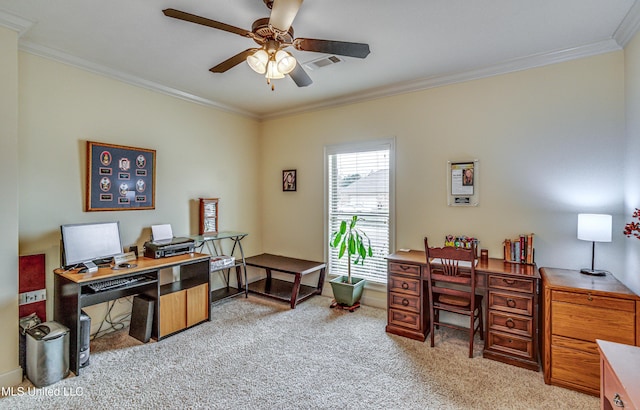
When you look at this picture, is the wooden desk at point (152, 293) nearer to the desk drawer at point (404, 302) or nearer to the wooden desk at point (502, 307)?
the desk drawer at point (404, 302)

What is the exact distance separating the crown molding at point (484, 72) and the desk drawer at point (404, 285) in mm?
2134

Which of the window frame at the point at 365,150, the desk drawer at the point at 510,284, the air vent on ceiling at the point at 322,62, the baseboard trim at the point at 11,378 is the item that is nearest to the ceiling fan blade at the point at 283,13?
the air vent on ceiling at the point at 322,62

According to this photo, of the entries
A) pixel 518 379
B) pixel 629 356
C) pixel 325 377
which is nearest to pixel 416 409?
pixel 325 377

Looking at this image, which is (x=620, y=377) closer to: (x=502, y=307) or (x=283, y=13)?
(x=502, y=307)

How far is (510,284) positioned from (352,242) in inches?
66.8

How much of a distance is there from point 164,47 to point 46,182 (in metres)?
1.59

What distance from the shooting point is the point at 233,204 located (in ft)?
14.5

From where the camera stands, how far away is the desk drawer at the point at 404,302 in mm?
2954

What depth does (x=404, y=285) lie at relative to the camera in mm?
3023

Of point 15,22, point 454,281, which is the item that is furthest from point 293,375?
point 15,22

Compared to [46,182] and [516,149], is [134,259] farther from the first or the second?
[516,149]

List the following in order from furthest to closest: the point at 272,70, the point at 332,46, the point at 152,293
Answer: the point at 152,293 < the point at 272,70 < the point at 332,46

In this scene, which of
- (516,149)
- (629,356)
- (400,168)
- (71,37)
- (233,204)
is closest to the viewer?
(629,356)

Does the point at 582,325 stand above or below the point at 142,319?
above
